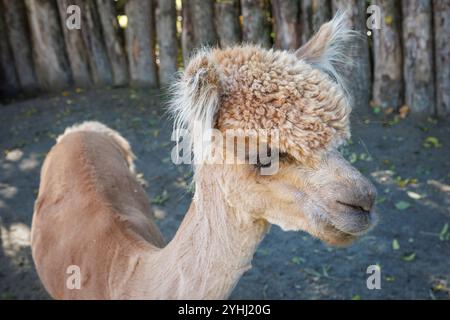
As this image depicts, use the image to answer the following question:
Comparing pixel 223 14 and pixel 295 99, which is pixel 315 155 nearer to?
pixel 295 99

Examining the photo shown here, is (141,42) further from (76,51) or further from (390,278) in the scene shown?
(390,278)

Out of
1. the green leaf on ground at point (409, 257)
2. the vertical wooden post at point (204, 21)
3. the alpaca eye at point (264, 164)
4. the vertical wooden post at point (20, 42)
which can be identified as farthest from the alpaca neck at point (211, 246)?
the vertical wooden post at point (20, 42)

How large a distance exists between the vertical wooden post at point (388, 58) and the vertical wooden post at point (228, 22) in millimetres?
2067

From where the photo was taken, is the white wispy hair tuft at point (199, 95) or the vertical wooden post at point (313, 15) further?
the vertical wooden post at point (313, 15)

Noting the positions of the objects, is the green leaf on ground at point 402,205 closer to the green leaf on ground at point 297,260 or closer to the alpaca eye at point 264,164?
the green leaf on ground at point 297,260

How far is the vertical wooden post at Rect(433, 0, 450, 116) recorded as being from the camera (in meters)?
7.02

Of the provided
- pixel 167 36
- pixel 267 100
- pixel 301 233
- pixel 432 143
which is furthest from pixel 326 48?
pixel 167 36

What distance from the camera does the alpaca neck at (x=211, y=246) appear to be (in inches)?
107

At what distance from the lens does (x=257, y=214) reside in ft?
8.75

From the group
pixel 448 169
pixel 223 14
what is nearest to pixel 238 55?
pixel 448 169

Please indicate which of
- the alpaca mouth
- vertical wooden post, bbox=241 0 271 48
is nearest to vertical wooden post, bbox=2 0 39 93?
vertical wooden post, bbox=241 0 271 48

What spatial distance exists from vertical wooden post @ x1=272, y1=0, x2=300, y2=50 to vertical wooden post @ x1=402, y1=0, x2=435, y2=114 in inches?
58.6

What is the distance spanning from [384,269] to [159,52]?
5.37 meters

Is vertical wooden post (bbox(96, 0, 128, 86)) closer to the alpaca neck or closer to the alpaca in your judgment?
the alpaca
